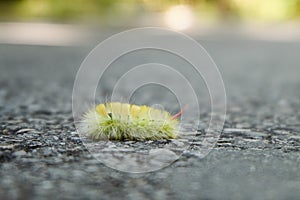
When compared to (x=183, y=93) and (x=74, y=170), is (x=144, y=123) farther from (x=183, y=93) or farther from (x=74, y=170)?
(x=183, y=93)

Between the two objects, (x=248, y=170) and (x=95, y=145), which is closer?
(x=248, y=170)

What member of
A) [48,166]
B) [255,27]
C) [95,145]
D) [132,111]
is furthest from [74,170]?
[255,27]

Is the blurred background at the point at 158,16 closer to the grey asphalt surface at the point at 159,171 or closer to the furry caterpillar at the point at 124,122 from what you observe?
the grey asphalt surface at the point at 159,171

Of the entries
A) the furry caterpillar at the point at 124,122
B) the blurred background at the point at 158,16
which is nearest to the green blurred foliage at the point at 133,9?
the blurred background at the point at 158,16

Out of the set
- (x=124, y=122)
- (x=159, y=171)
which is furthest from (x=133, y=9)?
(x=159, y=171)

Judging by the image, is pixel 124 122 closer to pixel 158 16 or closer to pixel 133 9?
pixel 158 16

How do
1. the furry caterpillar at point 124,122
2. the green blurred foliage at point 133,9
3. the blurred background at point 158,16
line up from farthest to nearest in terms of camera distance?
the green blurred foliage at point 133,9
the blurred background at point 158,16
the furry caterpillar at point 124,122

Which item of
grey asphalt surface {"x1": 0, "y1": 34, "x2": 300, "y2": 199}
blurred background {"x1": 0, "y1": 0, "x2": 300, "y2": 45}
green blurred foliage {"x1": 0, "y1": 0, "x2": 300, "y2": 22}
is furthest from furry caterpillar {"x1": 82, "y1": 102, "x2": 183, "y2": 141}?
green blurred foliage {"x1": 0, "y1": 0, "x2": 300, "y2": 22}
